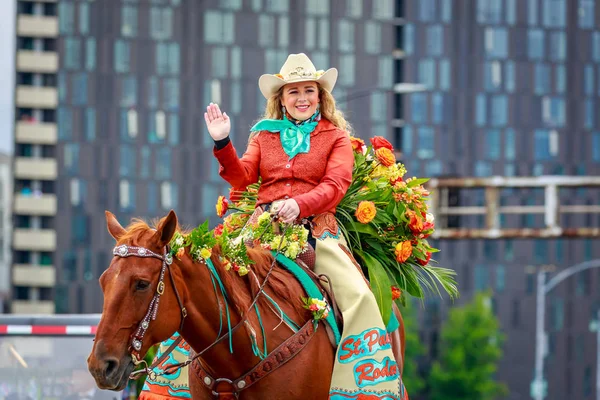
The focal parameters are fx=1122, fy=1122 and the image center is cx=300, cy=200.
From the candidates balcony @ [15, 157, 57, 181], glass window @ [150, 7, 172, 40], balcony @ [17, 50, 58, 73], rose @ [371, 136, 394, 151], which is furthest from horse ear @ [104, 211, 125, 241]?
balcony @ [17, 50, 58, 73]

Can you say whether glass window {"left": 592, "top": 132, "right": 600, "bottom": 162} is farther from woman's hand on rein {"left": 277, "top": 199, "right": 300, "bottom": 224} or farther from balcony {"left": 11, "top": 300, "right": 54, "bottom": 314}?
woman's hand on rein {"left": 277, "top": 199, "right": 300, "bottom": 224}

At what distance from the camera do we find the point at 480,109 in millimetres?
82000

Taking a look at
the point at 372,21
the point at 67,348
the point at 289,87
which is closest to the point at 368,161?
the point at 289,87

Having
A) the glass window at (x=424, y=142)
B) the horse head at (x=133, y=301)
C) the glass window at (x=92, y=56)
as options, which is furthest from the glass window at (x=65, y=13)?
the horse head at (x=133, y=301)

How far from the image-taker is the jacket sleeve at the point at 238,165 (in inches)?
289

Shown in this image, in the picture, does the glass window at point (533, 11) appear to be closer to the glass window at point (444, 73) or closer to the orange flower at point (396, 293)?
the glass window at point (444, 73)

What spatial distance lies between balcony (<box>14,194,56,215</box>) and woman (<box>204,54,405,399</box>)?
69.7 meters

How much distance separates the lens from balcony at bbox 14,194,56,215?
250ft

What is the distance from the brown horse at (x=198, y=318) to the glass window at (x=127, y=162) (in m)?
68.6

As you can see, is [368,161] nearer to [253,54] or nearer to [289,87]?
[289,87]

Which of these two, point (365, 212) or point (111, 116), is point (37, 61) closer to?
point (111, 116)

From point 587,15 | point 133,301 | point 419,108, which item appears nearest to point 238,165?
point 133,301

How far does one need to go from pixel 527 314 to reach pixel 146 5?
116ft

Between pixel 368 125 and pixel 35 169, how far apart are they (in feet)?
75.6
